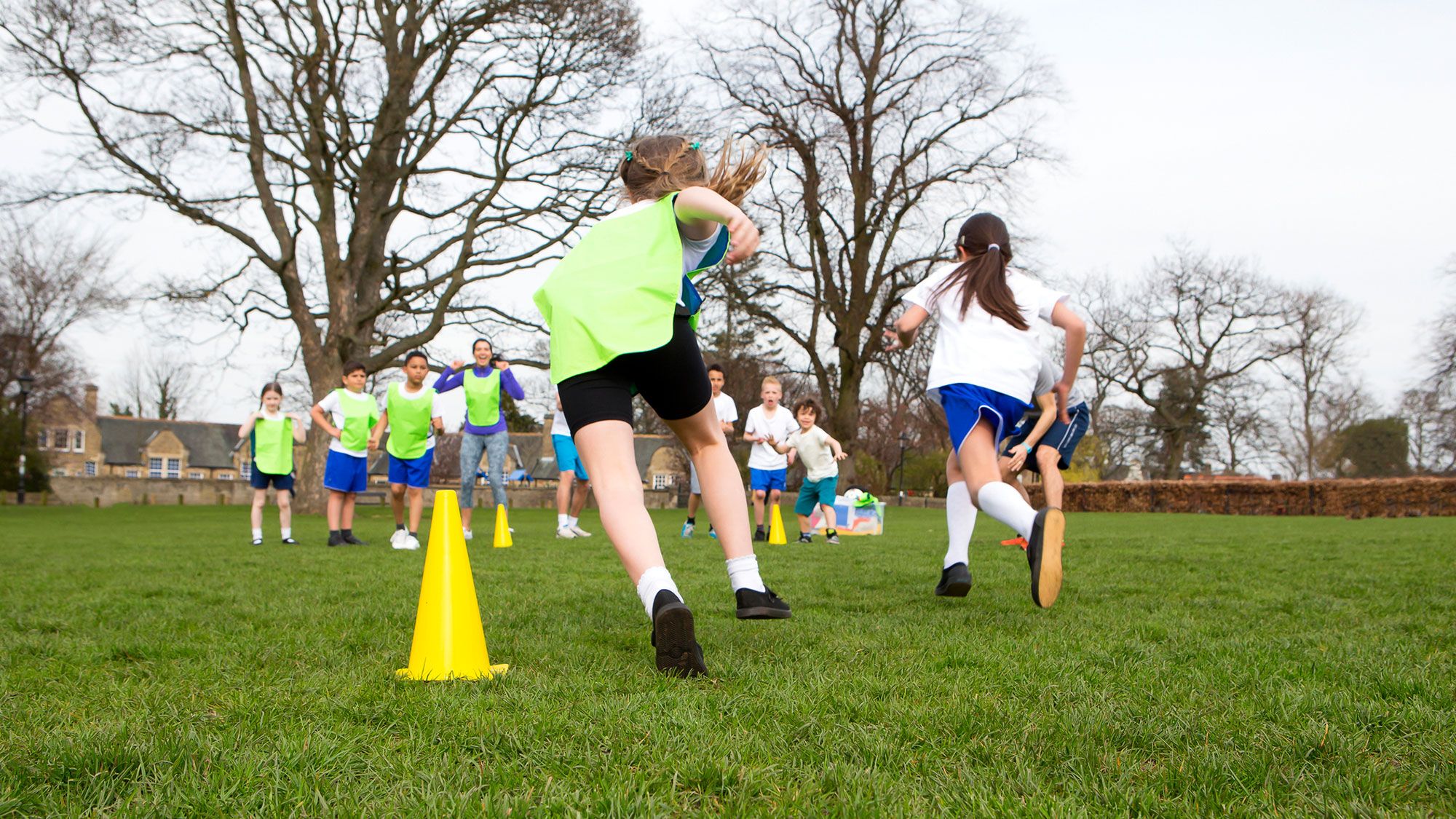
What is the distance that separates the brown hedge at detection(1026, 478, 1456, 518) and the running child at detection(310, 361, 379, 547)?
26937mm

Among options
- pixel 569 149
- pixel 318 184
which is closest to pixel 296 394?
pixel 318 184

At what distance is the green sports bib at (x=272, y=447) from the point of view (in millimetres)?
10797

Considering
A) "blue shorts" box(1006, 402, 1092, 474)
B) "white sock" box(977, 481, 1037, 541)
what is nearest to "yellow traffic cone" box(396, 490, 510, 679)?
"white sock" box(977, 481, 1037, 541)

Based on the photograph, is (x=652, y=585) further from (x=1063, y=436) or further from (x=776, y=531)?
(x=776, y=531)

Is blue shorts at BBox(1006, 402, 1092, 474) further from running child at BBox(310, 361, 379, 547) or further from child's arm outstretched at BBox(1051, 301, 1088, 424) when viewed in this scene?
running child at BBox(310, 361, 379, 547)

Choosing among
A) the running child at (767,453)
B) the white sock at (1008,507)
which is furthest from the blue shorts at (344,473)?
the white sock at (1008,507)

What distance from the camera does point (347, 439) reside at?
33.6 feet

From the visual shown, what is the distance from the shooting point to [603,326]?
3.10 metres

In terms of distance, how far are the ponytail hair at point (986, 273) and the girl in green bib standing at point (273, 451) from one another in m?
8.22

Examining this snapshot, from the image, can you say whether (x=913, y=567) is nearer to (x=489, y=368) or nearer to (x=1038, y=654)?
(x=1038, y=654)

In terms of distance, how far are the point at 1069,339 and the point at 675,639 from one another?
273 cm

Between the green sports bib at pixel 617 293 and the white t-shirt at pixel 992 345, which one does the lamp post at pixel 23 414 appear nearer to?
the white t-shirt at pixel 992 345

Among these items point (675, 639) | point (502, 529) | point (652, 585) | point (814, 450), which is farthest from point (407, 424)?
point (675, 639)

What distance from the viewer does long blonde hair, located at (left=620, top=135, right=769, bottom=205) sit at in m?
3.41
